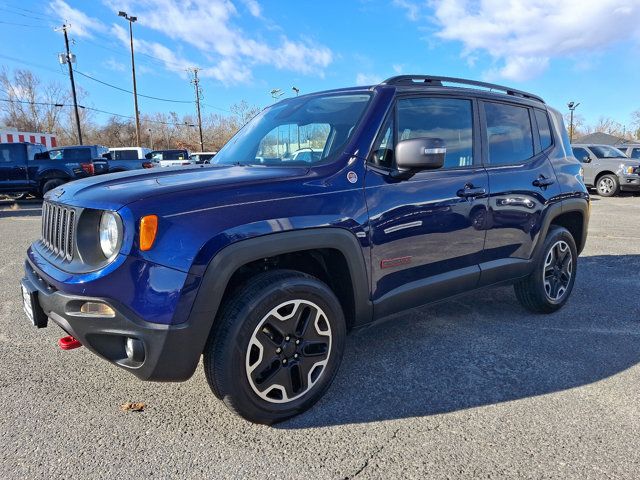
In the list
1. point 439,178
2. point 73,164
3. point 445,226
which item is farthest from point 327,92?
point 73,164

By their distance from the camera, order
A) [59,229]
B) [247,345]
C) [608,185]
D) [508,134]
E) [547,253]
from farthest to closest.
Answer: [608,185] < [547,253] < [508,134] < [59,229] < [247,345]

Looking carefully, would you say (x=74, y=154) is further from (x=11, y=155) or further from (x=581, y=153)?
(x=581, y=153)

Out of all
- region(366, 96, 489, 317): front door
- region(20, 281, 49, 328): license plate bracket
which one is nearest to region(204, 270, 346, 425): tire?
region(366, 96, 489, 317): front door

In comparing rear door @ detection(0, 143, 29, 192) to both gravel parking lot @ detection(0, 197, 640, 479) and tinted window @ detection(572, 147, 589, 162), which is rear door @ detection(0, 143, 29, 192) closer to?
gravel parking lot @ detection(0, 197, 640, 479)

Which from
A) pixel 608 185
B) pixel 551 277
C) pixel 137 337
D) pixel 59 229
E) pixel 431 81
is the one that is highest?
pixel 431 81

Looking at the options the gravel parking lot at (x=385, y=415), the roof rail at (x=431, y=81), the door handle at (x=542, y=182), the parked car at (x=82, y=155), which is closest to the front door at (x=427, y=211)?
the roof rail at (x=431, y=81)

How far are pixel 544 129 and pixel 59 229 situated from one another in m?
3.97

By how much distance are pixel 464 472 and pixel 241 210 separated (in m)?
1.59

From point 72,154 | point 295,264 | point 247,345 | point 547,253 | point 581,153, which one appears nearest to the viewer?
point 247,345

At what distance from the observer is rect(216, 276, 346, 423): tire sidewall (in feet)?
7.57

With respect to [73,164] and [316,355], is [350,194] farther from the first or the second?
[73,164]

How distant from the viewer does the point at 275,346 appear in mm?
2500

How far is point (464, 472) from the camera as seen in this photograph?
7.06 feet

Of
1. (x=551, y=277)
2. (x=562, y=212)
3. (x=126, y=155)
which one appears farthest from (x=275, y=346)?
(x=126, y=155)
